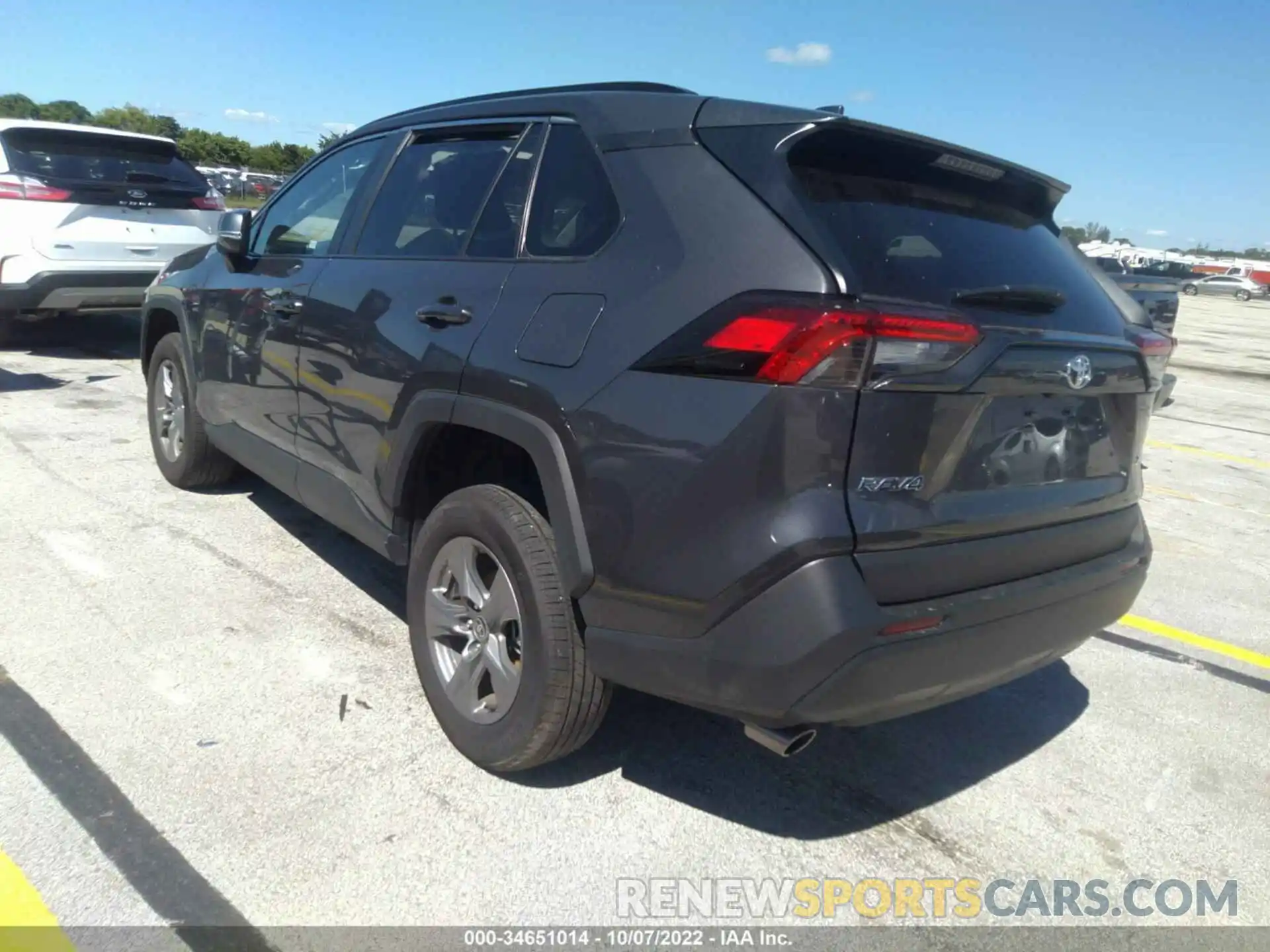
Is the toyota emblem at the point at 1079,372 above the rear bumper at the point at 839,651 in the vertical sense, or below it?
above

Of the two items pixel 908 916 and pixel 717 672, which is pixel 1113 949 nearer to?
pixel 908 916

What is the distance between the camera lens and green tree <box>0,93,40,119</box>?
2387 inches

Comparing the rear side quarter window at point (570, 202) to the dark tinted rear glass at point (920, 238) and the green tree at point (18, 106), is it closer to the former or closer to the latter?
the dark tinted rear glass at point (920, 238)

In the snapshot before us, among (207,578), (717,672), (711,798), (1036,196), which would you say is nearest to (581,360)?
(717,672)

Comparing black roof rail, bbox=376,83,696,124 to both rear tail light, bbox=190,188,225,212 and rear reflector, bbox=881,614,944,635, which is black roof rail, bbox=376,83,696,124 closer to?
rear reflector, bbox=881,614,944,635

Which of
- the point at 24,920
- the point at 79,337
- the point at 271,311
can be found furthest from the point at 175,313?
the point at 79,337

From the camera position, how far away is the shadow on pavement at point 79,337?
966 centimetres

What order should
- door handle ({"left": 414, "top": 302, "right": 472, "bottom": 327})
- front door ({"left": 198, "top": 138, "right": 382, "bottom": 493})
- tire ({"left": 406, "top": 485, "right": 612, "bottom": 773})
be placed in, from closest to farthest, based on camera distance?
1. tire ({"left": 406, "top": 485, "right": 612, "bottom": 773})
2. door handle ({"left": 414, "top": 302, "right": 472, "bottom": 327})
3. front door ({"left": 198, "top": 138, "right": 382, "bottom": 493})

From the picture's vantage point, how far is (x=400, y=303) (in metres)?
3.30

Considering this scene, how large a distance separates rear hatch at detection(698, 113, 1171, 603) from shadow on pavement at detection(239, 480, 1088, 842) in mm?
857

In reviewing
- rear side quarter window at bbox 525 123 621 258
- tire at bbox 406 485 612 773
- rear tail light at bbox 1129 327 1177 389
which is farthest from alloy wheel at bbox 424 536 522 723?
rear tail light at bbox 1129 327 1177 389

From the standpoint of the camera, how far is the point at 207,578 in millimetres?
4355

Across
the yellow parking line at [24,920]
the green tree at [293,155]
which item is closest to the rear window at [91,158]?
the yellow parking line at [24,920]

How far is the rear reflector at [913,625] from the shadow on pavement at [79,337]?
28.4 ft
